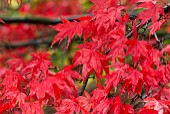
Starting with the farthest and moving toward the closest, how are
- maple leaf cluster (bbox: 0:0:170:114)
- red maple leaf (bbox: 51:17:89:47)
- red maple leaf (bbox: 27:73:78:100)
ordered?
1. red maple leaf (bbox: 51:17:89:47)
2. red maple leaf (bbox: 27:73:78:100)
3. maple leaf cluster (bbox: 0:0:170:114)

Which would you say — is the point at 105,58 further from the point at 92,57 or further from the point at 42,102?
the point at 42,102

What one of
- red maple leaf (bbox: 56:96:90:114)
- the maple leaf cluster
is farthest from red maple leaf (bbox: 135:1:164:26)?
red maple leaf (bbox: 56:96:90:114)

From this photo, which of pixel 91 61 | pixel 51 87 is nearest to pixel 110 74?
pixel 91 61

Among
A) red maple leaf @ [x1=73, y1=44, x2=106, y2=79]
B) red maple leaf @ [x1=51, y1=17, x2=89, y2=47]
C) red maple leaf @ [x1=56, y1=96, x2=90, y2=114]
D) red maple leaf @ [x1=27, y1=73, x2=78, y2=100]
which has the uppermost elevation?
red maple leaf @ [x1=51, y1=17, x2=89, y2=47]

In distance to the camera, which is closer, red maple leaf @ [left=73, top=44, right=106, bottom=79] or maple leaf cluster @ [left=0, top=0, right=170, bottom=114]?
maple leaf cluster @ [left=0, top=0, right=170, bottom=114]

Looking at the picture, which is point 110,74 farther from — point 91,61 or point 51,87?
point 51,87

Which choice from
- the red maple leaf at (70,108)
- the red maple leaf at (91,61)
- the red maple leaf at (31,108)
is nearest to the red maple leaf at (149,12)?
the red maple leaf at (91,61)

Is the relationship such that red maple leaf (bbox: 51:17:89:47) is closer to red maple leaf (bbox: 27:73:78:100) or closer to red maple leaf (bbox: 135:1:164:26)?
red maple leaf (bbox: 27:73:78:100)

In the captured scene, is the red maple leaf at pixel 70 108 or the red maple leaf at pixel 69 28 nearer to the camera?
the red maple leaf at pixel 70 108

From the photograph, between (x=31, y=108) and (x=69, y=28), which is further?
(x=69, y=28)

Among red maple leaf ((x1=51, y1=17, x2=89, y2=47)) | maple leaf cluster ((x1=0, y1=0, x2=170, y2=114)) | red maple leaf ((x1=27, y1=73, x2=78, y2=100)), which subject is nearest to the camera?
maple leaf cluster ((x1=0, y1=0, x2=170, y2=114))

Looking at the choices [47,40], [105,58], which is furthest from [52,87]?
[47,40]

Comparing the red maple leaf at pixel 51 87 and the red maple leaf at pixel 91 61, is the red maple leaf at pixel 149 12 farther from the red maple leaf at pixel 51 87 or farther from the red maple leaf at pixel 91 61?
the red maple leaf at pixel 51 87

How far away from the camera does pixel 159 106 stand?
6.43 feet
